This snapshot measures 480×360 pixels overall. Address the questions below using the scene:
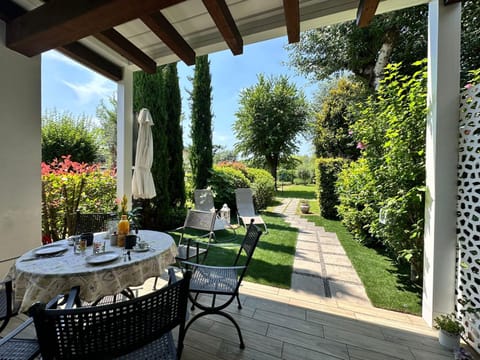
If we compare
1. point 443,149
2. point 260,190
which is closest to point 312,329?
point 443,149

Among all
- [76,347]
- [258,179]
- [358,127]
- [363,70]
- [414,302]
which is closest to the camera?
[76,347]

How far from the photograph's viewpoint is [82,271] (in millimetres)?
1391

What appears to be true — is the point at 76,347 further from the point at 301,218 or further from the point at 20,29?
the point at 301,218

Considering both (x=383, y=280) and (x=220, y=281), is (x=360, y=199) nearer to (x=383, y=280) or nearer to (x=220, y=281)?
(x=383, y=280)

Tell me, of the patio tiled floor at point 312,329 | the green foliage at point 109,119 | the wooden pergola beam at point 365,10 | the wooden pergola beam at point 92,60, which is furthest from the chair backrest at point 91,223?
the green foliage at point 109,119

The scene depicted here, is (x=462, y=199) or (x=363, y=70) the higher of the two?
Result: (x=363, y=70)

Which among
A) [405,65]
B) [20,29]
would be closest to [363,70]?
[405,65]

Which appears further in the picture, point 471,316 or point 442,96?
point 442,96

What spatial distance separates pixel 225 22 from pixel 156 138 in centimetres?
416

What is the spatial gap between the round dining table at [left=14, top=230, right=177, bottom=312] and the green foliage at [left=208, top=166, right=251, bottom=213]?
5.20 m

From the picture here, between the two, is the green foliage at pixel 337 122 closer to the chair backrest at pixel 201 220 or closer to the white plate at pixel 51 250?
the chair backrest at pixel 201 220

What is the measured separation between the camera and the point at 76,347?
0.89 metres

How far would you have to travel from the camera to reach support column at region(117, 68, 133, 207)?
12.0ft

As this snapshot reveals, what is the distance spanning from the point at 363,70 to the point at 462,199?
6127mm
